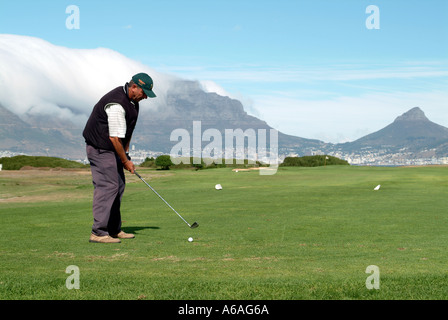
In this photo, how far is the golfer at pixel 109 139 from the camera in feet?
32.9

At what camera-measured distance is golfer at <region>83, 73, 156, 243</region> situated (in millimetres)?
10031

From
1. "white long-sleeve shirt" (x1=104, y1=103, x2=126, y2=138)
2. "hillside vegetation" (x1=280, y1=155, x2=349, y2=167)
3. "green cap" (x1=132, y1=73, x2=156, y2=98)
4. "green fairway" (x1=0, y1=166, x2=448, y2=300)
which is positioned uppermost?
"green cap" (x1=132, y1=73, x2=156, y2=98)

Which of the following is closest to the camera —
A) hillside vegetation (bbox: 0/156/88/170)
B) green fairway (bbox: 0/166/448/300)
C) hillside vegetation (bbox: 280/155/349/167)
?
green fairway (bbox: 0/166/448/300)

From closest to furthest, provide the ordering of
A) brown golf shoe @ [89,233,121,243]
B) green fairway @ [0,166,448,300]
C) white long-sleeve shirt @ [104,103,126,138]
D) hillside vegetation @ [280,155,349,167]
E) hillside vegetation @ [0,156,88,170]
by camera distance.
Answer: green fairway @ [0,166,448,300] < white long-sleeve shirt @ [104,103,126,138] < brown golf shoe @ [89,233,121,243] < hillside vegetation @ [0,156,88,170] < hillside vegetation @ [280,155,349,167]

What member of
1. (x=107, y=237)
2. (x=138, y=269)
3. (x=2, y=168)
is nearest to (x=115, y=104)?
(x=107, y=237)

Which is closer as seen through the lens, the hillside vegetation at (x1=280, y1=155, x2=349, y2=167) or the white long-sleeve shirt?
the white long-sleeve shirt

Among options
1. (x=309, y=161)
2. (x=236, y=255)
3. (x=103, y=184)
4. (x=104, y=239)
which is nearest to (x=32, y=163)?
(x=309, y=161)

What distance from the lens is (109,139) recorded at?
401 inches

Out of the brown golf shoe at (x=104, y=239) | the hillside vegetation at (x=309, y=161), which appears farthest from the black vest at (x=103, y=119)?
the hillside vegetation at (x=309, y=161)

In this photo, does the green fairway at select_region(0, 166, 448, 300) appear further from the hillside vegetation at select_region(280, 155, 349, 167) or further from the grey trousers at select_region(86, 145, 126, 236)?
the hillside vegetation at select_region(280, 155, 349, 167)

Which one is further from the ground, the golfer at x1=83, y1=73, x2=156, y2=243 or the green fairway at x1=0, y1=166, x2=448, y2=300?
the golfer at x1=83, y1=73, x2=156, y2=243

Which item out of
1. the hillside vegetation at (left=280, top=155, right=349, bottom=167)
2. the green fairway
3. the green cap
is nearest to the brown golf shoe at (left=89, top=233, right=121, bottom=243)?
the green fairway

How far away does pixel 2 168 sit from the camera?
63.4 meters
